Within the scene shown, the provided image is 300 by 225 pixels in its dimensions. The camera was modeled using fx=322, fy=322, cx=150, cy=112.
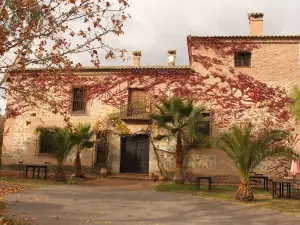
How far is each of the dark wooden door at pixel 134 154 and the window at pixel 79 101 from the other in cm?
320

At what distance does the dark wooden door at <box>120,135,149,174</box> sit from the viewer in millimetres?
18359

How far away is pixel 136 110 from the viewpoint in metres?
18.5

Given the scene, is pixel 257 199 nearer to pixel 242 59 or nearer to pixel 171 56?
pixel 242 59

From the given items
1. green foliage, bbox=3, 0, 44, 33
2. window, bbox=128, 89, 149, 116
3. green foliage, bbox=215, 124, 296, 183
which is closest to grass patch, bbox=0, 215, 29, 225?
green foliage, bbox=3, 0, 44, 33

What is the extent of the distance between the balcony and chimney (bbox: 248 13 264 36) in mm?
7799

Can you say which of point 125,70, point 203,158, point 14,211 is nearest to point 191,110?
point 203,158

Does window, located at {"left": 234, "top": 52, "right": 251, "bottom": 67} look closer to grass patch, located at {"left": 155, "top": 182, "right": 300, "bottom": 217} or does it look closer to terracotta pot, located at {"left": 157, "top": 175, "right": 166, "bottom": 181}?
terracotta pot, located at {"left": 157, "top": 175, "right": 166, "bottom": 181}

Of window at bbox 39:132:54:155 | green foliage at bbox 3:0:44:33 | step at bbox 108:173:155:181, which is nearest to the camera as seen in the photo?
green foliage at bbox 3:0:44:33

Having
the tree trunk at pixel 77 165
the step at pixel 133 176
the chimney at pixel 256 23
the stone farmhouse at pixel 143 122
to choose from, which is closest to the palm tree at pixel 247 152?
the stone farmhouse at pixel 143 122

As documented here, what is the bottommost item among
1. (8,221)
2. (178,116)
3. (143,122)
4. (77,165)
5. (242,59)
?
(8,221)

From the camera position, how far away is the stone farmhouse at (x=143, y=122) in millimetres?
17578

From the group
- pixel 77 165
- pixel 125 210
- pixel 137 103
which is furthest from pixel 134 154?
pixel 125 210

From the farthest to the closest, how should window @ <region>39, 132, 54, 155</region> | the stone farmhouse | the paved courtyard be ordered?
1. window @ <region>39, 132, 54, 155</region>
2. the stone farmhouse
3. the paved courtyard

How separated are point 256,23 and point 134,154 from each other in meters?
10.8
